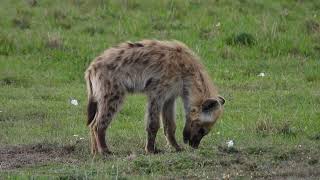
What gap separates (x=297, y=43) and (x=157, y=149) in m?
7.00

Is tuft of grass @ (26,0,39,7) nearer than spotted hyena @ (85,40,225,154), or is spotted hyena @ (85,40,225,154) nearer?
spotted hyena @ (85,40,225,154)

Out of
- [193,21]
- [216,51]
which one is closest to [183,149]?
[216,51]

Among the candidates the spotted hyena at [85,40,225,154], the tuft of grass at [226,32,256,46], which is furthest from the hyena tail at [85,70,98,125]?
the tuft of grass at [226,32,256,46]

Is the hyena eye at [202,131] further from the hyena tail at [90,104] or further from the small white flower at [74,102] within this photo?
the small white flower at [74,102]

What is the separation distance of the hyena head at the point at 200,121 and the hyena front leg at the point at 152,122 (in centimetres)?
37

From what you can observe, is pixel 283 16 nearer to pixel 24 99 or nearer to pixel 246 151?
pixel 24 99

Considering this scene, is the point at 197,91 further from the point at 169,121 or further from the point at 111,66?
the point at 111,66

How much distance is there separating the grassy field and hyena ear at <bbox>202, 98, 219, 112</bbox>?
0.44 metres

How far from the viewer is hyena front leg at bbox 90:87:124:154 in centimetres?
958

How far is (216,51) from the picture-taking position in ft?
51.6

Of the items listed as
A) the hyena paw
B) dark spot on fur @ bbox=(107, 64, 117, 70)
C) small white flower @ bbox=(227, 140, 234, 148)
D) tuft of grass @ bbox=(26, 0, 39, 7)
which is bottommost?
tuft of grass @ bbox=(26, 0, 39, 7)

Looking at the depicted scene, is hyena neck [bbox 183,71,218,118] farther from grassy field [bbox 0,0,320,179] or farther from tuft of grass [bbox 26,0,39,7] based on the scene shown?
tuft of grass [bbox 26,0,39,7]

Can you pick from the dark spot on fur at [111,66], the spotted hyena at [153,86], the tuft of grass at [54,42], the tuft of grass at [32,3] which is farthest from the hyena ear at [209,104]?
the tuft of grass at [32,3]

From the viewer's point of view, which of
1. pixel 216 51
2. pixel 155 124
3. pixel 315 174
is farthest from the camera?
pixel 216 51
